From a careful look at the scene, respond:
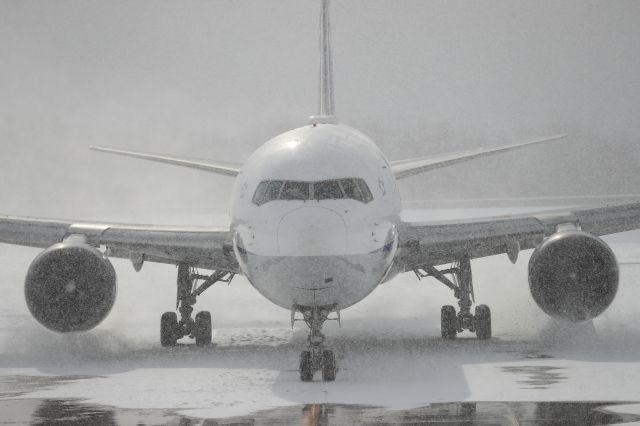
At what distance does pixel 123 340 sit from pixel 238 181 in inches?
189

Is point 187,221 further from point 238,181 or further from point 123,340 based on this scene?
point 238,181

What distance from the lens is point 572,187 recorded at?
50.8 m

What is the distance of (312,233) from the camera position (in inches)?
477

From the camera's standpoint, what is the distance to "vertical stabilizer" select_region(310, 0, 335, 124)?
20359 millimetres

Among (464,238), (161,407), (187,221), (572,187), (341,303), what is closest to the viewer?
(161,407)

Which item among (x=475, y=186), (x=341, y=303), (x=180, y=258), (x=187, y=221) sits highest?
(x=475, y=186)

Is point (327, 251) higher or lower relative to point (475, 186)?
lower

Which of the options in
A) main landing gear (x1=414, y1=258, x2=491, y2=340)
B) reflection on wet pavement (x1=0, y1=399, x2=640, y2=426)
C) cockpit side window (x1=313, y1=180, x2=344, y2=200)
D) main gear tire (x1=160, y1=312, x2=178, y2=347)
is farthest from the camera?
main landing gear (x1=414, y1=258, x2=491, y2=340)

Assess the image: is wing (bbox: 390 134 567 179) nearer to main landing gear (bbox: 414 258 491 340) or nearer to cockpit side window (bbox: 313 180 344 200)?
main landing gear (bbox: 414 258 491 340)

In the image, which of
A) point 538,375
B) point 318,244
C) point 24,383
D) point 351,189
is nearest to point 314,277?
point 318,244

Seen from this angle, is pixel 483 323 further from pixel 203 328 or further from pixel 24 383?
pixel 24 383

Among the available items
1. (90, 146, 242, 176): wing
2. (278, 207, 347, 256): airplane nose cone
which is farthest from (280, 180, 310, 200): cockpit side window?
(90, 146, 242, 176): wing

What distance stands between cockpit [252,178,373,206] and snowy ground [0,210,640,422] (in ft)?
7.57

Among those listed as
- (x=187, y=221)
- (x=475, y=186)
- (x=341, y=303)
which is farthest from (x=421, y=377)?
(x=475, y=186)
